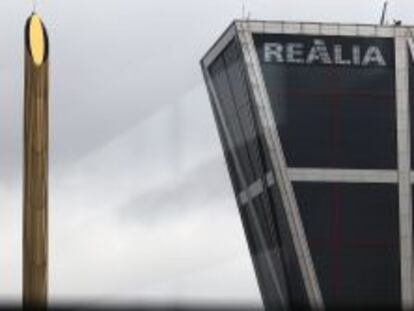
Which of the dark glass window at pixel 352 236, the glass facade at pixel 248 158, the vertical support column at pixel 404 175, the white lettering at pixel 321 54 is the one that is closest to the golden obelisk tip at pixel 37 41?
the glass facade at pixel 248 158

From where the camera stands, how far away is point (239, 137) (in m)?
50.7

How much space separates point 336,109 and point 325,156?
1.94 metres

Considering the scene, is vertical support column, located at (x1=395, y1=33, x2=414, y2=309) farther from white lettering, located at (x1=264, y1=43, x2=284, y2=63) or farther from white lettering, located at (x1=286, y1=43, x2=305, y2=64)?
white lettering, located at (x1=264, y1=43, x2=284, y2=63)

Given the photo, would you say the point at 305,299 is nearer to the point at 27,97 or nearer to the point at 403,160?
the point at 403,160

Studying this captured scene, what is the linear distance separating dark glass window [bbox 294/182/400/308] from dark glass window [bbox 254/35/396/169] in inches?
45.5

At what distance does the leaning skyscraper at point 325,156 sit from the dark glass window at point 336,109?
40mm

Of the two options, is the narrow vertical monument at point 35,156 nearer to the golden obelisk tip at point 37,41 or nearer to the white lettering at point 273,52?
the golden obelisk tip at point 37,41

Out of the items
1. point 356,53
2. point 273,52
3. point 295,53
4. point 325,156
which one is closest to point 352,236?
point 325,156

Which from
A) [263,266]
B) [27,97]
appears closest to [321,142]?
[263,266]

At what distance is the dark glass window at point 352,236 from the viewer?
49500mm

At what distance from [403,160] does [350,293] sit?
18.6 feet

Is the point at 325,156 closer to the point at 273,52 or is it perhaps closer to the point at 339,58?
the point at 339,58

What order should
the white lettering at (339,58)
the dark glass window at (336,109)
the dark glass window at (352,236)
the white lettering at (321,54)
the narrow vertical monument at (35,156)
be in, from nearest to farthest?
the narrow vertical monument at (35,156), the dark glass window at (352,236), the dark glass window at (336,109), the white lettering at (321,54), the white lettering at (339,58)

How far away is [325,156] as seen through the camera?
5009 centimetres
